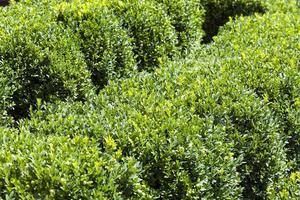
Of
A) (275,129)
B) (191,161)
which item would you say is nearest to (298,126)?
(275,129)

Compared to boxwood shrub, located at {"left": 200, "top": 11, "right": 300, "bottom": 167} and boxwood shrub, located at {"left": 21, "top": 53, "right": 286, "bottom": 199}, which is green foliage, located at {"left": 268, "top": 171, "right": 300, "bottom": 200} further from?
boxwood shrub, located at {"left": 200, "top": 11, "right": 300, "bottom": 167}

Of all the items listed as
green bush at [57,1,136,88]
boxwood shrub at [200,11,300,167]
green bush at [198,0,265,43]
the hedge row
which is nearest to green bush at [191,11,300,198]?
boxwood shrub at [200,11,300,167]

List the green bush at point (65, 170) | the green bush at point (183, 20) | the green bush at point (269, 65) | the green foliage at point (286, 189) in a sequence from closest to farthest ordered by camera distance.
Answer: the green bush at point (65, 170) < the green foliage at point (286, 189) < the green bush at point (269, 65) < the green bush at point (183, 20)

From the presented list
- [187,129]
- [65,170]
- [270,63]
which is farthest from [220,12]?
[65,170]

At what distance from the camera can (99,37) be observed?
5.39m

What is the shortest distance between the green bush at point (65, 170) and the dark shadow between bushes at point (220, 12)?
537 cm

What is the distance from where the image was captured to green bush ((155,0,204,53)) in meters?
6.60

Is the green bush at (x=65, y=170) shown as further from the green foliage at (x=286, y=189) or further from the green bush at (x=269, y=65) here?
the green bush at (x=269, y=65)

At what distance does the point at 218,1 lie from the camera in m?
8.36

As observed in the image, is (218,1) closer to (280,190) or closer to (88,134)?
(280,190)

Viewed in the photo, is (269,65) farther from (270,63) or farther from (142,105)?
(142,105)

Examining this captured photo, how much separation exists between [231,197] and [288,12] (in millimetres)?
4310

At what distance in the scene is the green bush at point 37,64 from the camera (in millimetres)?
4785

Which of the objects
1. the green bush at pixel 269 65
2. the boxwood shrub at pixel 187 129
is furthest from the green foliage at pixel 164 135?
the green bush at pixel 269 65
